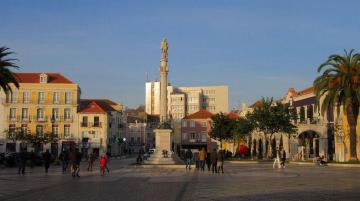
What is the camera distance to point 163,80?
2196 inches

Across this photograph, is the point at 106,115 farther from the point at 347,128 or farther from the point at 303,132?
the point at 347,128

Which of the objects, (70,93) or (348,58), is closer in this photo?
(348,58)

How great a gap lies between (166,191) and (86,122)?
236 ft

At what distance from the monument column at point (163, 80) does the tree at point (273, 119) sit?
44.8ft

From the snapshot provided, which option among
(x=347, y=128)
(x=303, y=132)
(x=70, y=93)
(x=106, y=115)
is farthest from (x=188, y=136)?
(x=347, y=128)

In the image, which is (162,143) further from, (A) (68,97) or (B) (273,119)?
(A) (68,97)

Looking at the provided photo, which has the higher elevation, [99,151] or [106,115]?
[106,115]

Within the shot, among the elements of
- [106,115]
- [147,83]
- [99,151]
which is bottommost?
[99,151]

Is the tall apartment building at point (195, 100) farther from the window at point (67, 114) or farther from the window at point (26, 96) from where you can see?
the window at point (26, 96)

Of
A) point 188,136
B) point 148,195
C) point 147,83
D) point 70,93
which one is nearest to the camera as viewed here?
point 148,195

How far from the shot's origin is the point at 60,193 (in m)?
19.9

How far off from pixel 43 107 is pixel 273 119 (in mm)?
43990

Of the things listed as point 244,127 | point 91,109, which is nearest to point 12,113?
point 91,109

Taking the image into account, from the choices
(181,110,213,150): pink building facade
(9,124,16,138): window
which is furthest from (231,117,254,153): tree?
(181,110,213,150): pink building facade
